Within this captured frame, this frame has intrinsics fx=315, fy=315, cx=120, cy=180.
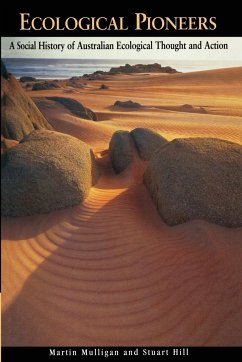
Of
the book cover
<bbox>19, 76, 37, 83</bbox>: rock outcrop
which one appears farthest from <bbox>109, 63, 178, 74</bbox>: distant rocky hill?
the book cover

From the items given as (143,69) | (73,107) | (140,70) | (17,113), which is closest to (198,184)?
(17,113)

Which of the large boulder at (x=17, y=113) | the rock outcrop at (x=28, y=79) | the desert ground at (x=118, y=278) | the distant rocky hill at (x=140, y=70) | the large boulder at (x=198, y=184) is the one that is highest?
the distant rocky hill at (x=140, y=70)

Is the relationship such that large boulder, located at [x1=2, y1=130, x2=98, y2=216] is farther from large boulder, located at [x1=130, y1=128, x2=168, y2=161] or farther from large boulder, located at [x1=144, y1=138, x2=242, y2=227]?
large boulder, located at [x1=130, y1=128, x2=168, y2=161]

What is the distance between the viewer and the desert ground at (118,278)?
8.91ft

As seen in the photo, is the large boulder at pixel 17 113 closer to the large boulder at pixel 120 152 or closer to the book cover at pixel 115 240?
the book cover at pixel 115 240

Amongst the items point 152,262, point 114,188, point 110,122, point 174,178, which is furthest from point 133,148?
point 110,122

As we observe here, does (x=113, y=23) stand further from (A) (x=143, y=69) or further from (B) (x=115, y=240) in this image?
(A) (x=143, y=69)

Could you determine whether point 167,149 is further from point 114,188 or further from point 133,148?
point 133,148

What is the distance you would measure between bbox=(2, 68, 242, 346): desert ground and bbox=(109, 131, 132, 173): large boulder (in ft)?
4.52

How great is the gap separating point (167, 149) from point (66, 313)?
2722mm

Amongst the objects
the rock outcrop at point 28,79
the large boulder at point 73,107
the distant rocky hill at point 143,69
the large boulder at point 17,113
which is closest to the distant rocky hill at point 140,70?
the distant rocky hill at point 143,69

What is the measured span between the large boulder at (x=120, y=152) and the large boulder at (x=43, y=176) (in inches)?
53.8

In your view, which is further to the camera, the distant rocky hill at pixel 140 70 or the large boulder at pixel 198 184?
the distant rocky hill at pixel 140 70

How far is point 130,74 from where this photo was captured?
125 ft
